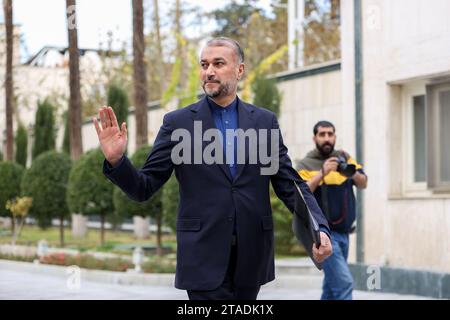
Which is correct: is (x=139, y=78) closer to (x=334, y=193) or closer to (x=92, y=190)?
(x=92, y=190)

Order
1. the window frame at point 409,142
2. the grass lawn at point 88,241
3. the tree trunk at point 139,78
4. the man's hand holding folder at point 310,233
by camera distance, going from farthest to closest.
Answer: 1. the tree trunk at point 139,78
2. the grass lawn at point 88,241
3. the window frame at point 409,142
4. the man's hand holding folder at point 310,233

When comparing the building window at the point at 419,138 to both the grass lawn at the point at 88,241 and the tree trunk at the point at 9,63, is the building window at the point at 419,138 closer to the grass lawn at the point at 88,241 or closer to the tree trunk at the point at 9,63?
the grass lawn at the point at 88,241

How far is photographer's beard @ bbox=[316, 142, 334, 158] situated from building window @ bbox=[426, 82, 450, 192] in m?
4.67

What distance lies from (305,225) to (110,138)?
3.49 ft

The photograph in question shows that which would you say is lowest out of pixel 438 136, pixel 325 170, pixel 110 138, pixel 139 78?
pixel 325 170

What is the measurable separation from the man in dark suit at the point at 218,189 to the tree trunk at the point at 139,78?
1878 cm

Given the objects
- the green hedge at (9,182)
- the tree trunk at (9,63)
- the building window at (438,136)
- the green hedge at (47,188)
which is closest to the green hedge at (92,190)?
the green hedge at (47,188)

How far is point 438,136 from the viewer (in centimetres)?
1437

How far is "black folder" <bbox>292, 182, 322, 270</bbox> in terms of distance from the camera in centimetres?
509

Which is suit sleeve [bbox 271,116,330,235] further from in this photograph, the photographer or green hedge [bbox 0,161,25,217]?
green hedge [bbox 0,161,25,217]

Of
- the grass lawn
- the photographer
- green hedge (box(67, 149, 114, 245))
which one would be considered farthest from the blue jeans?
green hedge (box(67, 149, 114, 245))

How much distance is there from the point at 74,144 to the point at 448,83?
1576cm

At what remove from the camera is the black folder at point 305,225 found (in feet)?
16.7

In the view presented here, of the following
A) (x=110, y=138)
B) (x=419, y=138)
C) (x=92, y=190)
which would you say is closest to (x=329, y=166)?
(x=110, y=138)
